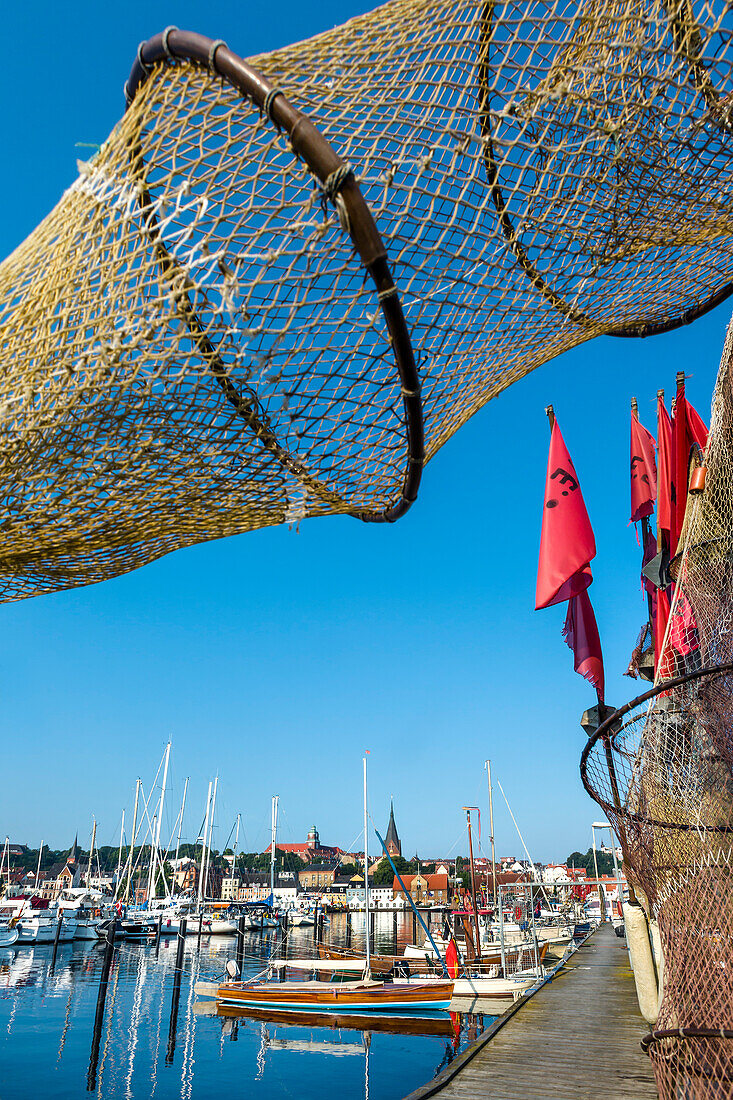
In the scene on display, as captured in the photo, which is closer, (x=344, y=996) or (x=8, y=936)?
(x=344, y=996)

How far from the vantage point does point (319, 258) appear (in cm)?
207

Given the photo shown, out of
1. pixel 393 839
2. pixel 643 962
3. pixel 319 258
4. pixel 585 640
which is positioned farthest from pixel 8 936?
pixel 393 839

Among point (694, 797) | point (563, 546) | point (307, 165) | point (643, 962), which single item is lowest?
point (643, 962)

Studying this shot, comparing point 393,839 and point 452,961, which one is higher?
point 393,839

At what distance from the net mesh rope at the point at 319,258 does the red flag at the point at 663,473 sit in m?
2.57

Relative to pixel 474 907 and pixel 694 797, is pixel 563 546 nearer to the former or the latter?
pixel 694 797

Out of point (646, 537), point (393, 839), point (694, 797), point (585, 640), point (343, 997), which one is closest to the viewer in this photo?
point (694, 797)

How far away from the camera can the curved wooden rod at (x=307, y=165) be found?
186cm

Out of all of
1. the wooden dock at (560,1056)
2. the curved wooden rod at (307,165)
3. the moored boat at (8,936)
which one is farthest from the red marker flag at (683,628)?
the moored boat at (8,936)

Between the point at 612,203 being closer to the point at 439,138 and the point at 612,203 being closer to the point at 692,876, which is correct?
the point at 439,138

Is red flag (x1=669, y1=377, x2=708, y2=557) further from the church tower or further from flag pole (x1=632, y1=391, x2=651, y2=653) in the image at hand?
the church tower

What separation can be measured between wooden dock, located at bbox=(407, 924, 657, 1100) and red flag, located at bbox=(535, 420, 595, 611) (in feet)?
15.3

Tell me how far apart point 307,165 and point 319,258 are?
251 millimetres

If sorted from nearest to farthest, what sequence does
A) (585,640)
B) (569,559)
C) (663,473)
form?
(569,559)
(663,473)
(585,640)
